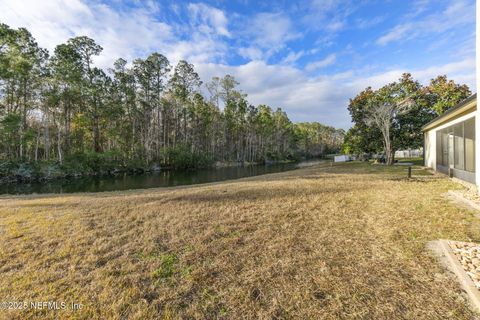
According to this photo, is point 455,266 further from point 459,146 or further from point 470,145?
point 459,146

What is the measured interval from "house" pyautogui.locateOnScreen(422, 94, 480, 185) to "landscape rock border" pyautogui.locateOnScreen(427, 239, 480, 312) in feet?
13.3

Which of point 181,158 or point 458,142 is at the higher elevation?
point 458,142

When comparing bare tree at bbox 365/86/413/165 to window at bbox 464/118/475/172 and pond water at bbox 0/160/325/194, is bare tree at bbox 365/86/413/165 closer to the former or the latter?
window at bbox 464/118/475/172

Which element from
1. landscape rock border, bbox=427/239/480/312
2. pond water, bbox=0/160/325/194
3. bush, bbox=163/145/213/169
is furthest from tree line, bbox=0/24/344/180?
landscape rock border, bbox=427/239/480/312

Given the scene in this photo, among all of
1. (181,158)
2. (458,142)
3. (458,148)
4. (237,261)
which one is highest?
(458,142)

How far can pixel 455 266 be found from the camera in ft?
8.28

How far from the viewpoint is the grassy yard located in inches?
78.4

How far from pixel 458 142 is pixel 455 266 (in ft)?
27.7

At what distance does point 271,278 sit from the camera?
244 centimetres

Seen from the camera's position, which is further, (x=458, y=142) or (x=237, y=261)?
(x=458, y=142)

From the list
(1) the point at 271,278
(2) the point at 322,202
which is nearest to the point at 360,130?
(2) the point at 322,202

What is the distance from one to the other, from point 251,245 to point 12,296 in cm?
267

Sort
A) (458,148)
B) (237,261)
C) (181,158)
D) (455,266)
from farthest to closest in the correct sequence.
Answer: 1. (181,158)
2. (458,148)
3. (237,261)
4. (455,266)

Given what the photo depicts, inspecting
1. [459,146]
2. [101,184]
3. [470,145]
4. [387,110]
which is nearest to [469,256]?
[470,145]
